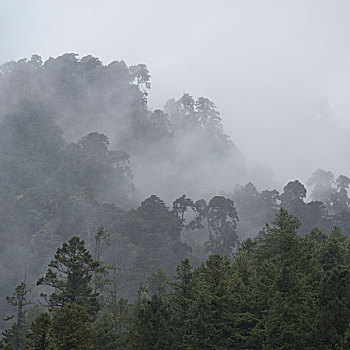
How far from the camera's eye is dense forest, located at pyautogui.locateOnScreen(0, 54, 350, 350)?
25.5 metres

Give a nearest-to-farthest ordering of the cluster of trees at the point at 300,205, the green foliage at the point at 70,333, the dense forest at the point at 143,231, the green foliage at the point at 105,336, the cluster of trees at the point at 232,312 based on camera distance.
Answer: the green foliage at the point at 70,333, the cluster of trees at the point at 232,312, the dense forest at the point at 143,231, the green foliage at the point at 105,336, the cluster of trees at the point at 300,205

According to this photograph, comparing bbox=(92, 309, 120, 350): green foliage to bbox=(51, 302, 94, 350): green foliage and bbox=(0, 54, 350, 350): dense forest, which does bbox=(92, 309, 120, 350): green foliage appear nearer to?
bbox=(0, 54, 350, 350): dense forest

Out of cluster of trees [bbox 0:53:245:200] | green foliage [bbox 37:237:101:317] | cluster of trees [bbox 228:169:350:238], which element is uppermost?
cluster of trees [bbox 0:53:245:200]

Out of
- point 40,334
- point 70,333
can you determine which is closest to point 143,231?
point 70,333

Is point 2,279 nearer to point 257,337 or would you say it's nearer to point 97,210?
point 97,210

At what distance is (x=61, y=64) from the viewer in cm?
11669

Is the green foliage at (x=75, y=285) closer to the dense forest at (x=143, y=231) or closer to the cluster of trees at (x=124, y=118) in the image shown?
the dense forest at (x=143, y=231)

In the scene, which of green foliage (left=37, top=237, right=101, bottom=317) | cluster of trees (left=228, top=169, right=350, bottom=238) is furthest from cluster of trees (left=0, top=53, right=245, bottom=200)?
green foliage (left=37, top=237, right=101, bottom=317)

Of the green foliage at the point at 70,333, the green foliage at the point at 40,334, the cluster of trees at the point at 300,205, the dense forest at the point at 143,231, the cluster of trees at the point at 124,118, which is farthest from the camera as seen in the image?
the cluster of trees at the point at 124,118

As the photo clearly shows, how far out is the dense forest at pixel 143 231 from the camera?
1003 inches

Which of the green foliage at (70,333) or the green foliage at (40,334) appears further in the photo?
the green foliage at (70,333)

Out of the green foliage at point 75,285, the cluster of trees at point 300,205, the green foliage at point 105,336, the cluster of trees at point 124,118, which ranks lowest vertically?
the green foliage at point 105,336

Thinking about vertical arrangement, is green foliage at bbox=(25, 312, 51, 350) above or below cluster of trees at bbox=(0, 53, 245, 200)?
below

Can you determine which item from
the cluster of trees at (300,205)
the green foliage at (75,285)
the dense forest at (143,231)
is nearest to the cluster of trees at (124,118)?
the dense forest at (143,231)
